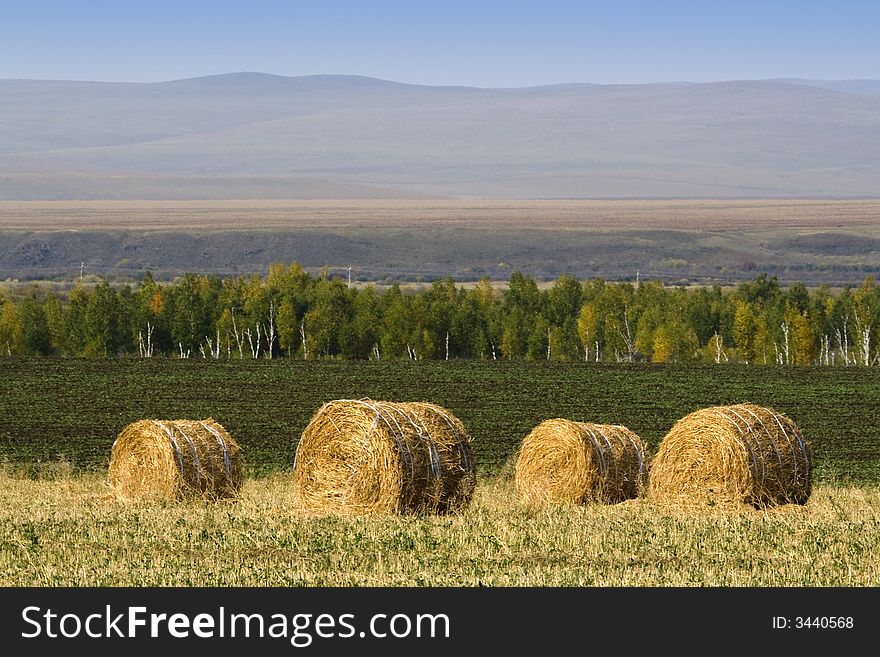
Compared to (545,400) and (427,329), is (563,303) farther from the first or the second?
(545,400)

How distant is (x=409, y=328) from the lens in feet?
222

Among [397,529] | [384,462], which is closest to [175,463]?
[384,462]

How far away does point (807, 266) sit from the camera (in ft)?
635

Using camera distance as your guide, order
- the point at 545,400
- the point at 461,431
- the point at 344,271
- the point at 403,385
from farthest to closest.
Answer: the point at 344,271 < the point at 403,385 < the point at 545,400 < the point at 461,431

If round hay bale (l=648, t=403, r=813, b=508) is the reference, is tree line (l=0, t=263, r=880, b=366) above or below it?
below

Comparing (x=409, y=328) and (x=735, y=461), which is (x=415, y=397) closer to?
(x=735, y=461)

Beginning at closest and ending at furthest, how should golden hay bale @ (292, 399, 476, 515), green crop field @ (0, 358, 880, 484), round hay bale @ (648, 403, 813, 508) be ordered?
golden hay bale @ (292, 399, 476, 515) → round hay bale @ (648, 403, 813, 508) → green crop field @ (0, 358, 880, 484)

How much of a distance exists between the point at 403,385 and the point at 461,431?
23.5 meters

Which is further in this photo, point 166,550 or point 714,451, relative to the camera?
point 714,451

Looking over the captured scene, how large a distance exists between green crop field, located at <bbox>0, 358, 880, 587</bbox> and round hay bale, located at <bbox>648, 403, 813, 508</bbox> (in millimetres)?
371

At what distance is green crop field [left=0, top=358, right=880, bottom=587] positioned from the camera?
1245 cm

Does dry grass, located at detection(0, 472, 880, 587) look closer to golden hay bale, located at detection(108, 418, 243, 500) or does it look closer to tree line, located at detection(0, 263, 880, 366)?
golden hay bale, located at detection(108, 418, 243, 500)

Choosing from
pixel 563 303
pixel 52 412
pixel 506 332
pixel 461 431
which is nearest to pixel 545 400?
pixel 52 412

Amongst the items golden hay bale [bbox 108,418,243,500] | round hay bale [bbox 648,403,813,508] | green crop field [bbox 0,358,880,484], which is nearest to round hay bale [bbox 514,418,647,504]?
round hay bale [bbox 648,403,813,508]
